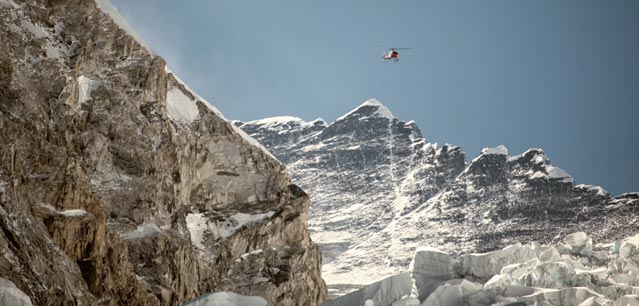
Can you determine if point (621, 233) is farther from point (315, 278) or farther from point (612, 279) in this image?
point (612, 279)

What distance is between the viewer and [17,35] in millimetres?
44531

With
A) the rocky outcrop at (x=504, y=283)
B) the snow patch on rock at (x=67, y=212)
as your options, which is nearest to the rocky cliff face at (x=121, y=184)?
the snow patch on rock at (x=67, y=212)

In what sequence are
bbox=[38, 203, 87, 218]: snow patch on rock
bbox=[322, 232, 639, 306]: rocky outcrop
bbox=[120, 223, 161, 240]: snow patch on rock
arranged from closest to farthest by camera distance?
1. bbox=[322, 232, 639, 306]: rocky outcrop
2. bbox=[38, 203, 87, 218]: snow patch on rock
3. bbox=[120, 223, 161, 240]: snow patch on rock

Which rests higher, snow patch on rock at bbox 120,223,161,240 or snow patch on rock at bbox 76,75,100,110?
snow patch on rock at bbox 76,75,100,110

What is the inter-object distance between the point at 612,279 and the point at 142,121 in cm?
3428

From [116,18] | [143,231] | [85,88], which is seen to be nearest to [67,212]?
[143,231]

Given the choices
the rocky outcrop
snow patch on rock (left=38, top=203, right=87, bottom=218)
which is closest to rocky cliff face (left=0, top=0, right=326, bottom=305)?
snow patch on rock (left=38, top=203, right=87, bottom=218)

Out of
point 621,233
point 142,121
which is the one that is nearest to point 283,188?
point 142,121

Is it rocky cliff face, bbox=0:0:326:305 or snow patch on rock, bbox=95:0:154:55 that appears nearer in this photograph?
rocky cliff face, bbox=0:0:326:305

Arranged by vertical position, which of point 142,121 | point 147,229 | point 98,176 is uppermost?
point 142,121

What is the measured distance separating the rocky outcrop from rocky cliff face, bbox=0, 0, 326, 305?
12437 mm

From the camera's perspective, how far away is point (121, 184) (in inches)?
2100

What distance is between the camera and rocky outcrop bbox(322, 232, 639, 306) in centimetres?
2886

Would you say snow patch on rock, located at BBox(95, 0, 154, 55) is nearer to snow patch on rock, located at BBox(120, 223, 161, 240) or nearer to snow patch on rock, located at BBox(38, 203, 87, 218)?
snow patch on rock, located at BBox(120, 223, 161, 240)
